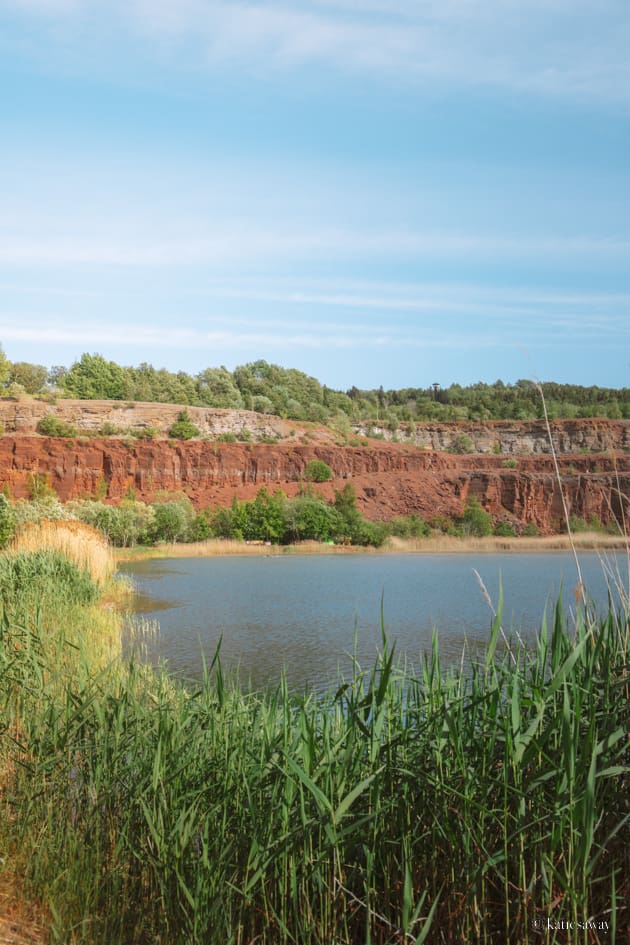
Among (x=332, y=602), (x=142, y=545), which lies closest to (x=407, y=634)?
(x=332, y=602)

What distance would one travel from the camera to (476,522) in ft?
132

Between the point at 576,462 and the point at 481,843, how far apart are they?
4859 centimetres

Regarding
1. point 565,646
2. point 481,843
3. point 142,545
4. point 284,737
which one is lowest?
point 142,545

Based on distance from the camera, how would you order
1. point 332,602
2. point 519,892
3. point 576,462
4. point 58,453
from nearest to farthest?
point 519,892
point 332,602
point 58,453
point 576,462

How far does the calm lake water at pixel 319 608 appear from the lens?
9.27 meters

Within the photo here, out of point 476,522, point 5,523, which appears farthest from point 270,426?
point 5,523

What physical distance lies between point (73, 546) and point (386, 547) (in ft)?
73.2

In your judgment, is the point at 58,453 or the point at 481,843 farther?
the point at 58,453

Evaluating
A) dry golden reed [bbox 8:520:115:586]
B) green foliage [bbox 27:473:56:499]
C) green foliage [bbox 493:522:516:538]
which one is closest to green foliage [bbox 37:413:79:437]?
green foliage [bbox 27:473:56:499]

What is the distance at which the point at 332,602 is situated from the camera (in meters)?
15.3

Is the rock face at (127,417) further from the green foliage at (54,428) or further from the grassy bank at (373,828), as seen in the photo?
the grassy bank at (373,828)

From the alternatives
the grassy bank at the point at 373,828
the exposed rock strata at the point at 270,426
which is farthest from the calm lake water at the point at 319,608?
the exposed rock strata at the point at 270,426

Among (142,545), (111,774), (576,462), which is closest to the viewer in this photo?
(111,774)

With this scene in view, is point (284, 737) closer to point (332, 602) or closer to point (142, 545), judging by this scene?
point (332, 602)
